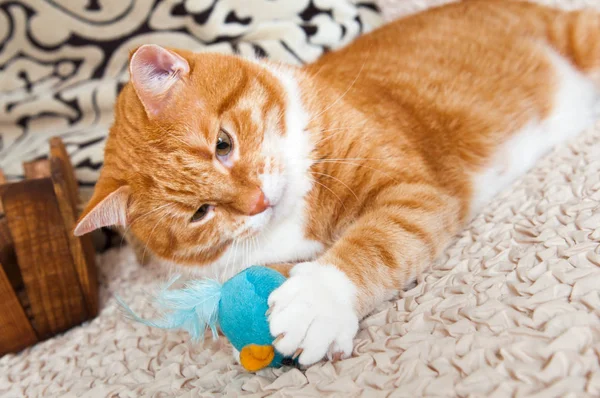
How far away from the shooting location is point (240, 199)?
125 centimetres

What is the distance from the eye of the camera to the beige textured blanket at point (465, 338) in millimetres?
830

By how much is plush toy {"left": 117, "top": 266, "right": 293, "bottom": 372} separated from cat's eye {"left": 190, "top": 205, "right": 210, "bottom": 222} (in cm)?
19

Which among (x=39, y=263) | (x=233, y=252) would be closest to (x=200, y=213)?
(x=233, y=252)

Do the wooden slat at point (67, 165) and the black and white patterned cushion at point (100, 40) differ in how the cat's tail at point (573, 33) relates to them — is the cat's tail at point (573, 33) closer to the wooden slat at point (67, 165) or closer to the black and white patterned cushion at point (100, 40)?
the black and white patterned cushion at point (100, 40)

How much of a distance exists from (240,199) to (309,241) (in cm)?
30

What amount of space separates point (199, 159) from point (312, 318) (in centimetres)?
52

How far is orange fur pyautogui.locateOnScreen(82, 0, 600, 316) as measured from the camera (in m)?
1.27

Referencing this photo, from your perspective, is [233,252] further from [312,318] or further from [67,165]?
[67,165]

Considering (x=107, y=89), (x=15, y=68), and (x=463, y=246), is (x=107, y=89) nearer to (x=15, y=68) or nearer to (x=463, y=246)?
(x=15, y=68)

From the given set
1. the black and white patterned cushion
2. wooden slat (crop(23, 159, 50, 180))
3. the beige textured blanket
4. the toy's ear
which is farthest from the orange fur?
the black and white patterned cushion

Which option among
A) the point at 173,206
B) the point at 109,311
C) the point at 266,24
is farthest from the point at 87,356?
the point at 266,24

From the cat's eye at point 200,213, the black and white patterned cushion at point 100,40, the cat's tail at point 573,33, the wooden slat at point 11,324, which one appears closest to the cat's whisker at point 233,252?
the cat's eye at point 200,213

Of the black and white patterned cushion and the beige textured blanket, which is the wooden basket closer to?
the beige textured blanket

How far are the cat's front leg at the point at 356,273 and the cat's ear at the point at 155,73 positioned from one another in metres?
0.59
